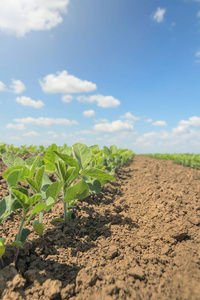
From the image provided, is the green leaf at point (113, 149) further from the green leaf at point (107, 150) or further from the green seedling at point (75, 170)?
the green seedling at point (75, 170)

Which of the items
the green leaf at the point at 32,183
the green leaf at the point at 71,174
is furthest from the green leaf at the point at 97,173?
the green leaf at the point at 32,183

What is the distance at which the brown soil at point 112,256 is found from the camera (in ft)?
4.29

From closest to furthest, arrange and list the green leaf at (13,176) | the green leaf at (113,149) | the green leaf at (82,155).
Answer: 1. the green leaf at (13,176)
2. the green leaf at (82,155)
3. the green leaf at (113,149)

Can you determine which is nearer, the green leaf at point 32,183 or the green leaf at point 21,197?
the green leaf at point 21,197

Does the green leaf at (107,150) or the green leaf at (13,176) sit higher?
the green leaf at (107,150)

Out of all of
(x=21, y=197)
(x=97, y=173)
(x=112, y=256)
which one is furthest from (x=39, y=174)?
(x=112, y=256)

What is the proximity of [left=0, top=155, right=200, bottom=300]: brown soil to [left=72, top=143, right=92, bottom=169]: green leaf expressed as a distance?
68cm

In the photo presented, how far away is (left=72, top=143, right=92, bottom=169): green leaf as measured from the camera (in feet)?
5.87

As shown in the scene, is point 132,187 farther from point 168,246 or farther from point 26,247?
point 26,247

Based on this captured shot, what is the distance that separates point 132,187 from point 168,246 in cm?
183

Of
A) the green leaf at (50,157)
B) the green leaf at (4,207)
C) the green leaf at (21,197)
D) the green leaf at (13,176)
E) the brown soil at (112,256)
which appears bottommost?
the brown soil at (112,256)

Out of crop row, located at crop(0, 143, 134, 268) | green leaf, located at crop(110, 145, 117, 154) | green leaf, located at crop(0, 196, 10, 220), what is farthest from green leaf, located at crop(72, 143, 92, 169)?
green leaf, located at crop(110, 145, 117, 154)

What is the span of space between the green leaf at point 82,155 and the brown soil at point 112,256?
26.6 inches

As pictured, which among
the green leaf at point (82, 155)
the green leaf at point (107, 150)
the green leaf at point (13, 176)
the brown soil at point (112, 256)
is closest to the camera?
the brown soil at point (112, 256)
